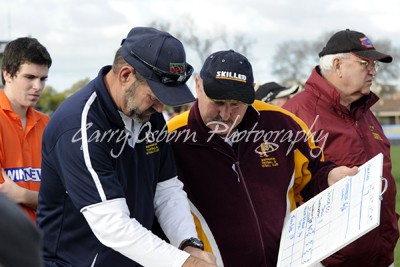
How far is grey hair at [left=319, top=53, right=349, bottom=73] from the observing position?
5.17 meters

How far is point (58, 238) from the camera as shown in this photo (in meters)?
3.21

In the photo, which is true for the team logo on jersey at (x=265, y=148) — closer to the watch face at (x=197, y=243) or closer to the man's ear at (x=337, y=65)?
the watch face at (x=197, y=243)

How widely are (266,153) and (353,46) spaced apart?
1.56m

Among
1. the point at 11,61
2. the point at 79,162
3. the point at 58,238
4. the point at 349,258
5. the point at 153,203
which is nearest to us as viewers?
the point at 79,162

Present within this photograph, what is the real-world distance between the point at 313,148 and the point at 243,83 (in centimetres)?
72

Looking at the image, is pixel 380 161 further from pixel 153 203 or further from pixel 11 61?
pixel 11 61

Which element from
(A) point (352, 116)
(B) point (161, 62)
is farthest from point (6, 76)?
(A) point (352, 116)

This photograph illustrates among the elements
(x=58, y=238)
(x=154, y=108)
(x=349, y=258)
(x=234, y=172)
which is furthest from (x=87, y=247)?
(x=349, y=258)

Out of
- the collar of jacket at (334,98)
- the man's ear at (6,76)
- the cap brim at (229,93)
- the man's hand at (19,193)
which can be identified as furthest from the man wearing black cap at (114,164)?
the collar of jacket at (334,98)

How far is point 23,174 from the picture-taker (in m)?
4.36

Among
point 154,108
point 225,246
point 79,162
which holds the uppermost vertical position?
point 154,108

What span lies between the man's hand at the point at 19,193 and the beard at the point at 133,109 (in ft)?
4.04

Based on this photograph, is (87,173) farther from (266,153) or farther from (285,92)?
(285,92)

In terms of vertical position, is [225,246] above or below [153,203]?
below
